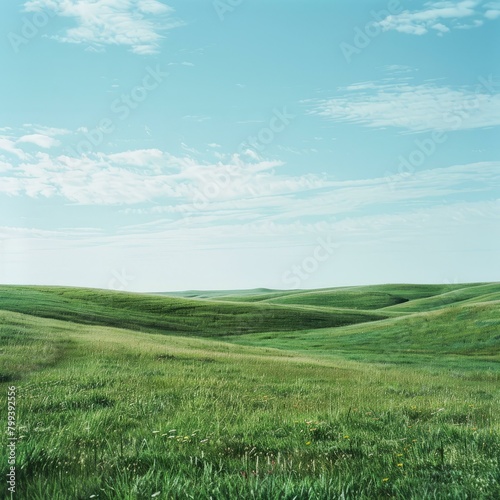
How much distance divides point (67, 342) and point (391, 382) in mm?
15593

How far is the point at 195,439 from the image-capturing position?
789 cm

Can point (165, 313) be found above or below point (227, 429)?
below

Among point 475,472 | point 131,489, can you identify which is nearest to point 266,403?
point 475,472

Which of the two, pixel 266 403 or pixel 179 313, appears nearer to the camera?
pixel 266 403

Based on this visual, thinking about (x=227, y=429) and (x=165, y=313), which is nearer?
(x=227, y=429)

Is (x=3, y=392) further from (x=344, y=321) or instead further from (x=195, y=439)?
(x=344, y=321)

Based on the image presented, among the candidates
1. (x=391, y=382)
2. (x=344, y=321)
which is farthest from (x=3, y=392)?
(x=344, y=321)

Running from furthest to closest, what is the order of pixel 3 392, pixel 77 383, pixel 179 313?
pixel 179 313 → pixel 77 383 → pixel 3 392

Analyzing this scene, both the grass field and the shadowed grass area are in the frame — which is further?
the shadowed grass area

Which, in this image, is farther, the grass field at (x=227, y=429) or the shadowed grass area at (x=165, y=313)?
the shadowed grass area at (x=165, y=313)

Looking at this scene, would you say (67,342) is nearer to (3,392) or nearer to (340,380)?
(340,380)

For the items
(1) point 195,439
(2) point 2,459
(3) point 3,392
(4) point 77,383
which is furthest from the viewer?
(4) point 77,383

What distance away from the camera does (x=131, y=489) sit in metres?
4.87

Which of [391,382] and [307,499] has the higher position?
[307,499]
